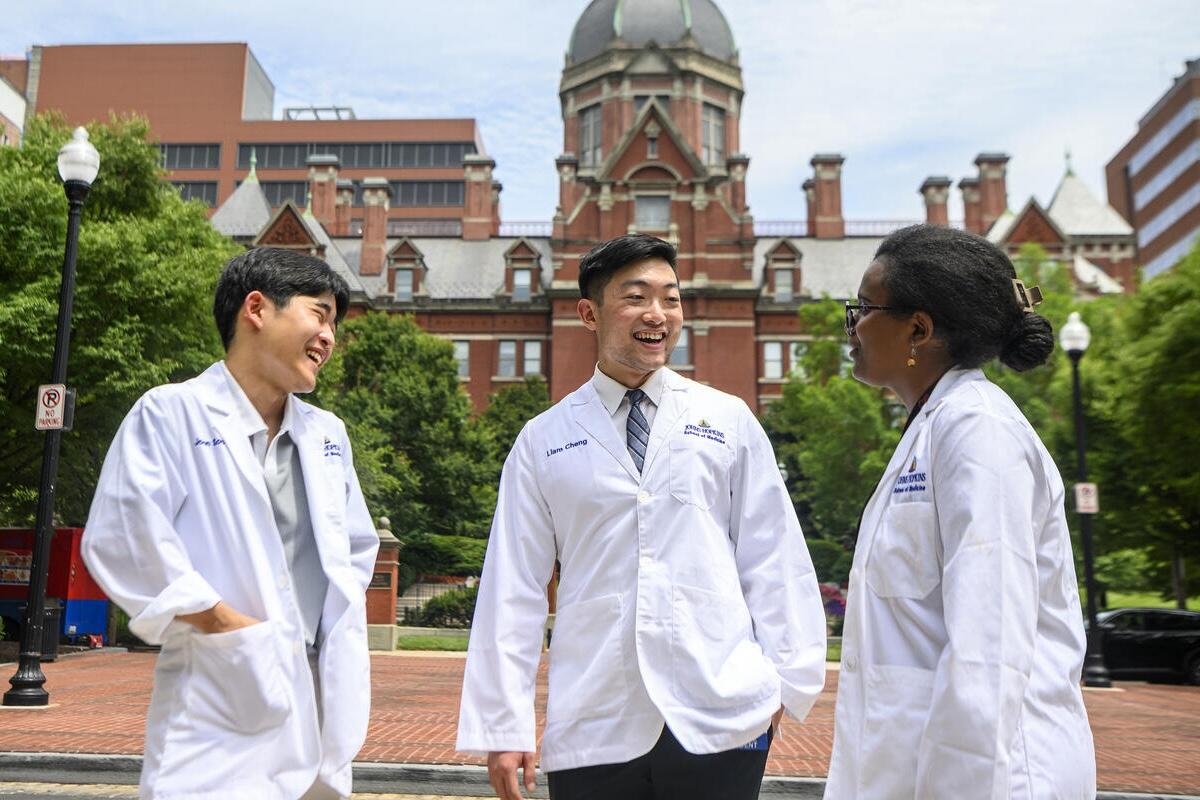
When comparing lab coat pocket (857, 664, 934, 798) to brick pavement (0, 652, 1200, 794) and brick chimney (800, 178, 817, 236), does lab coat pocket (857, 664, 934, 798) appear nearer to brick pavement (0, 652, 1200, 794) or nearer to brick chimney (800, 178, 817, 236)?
brick pavement (0, 652, 1200, 794)

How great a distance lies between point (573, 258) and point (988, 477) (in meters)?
46.3

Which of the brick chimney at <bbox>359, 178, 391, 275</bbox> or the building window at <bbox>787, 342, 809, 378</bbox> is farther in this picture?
the brick chimney at <bbox>359, 178, 391, 275</bbox>

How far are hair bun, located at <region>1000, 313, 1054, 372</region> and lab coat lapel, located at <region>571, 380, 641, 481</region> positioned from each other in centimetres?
115

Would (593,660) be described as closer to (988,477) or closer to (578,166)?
(988,477)

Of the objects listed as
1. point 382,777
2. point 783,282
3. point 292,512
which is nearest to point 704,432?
point 292,512

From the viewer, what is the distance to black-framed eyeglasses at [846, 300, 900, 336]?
2883mm

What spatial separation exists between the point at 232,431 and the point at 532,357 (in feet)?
154

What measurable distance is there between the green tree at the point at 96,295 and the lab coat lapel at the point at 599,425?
62.7ft

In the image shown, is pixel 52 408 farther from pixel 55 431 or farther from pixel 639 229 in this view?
pixel 639 229

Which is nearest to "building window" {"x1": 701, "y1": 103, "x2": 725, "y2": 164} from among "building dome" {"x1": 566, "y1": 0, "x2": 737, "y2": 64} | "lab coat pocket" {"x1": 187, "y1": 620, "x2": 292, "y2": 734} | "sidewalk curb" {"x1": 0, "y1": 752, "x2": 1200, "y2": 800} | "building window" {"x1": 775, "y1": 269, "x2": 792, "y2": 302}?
"building dome" {"x1": 566, "y1": 0, "x2": 737, "y2": 64}

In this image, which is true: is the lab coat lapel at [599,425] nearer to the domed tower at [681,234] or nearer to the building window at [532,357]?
the domed tower at [681,234]

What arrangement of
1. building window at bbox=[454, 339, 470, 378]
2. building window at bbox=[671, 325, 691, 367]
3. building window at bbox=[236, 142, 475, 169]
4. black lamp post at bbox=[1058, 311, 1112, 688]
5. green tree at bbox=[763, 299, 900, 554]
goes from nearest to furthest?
black lamp post at bbox=[1058, 311, 1112, 688]
green tree at bbox=[763, 299, 900, 554]
building window at bbox=[671, 325, 691, 367]
building window at bbox=[454, 339, 470, 378]
building window at bbox=[236, 142, 475, 169]

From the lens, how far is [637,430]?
3410 millimetres

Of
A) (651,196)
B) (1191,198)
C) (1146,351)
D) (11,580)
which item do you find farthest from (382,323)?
(1191,198)
